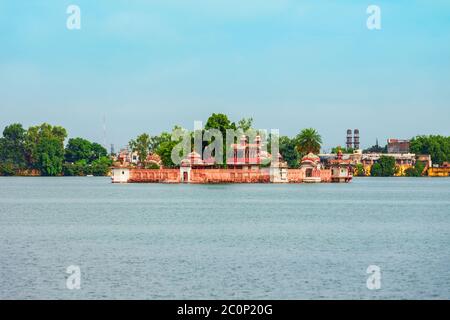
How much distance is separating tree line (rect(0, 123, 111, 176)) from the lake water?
108 m

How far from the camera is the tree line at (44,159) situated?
16538 cm

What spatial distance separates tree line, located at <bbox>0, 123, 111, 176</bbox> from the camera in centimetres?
16538

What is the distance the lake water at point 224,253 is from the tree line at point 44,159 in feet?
355

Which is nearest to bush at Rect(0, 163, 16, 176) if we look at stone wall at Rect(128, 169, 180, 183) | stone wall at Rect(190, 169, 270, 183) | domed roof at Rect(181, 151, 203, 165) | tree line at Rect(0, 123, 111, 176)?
tree line at Rect(0, 123, 111, 176)

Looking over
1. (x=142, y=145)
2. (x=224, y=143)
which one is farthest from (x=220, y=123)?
(x=142, y=145)

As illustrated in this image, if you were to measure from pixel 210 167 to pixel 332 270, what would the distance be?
8607 centimetres

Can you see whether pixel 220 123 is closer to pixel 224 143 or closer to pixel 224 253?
pixel 224 143

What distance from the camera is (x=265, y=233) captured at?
4200 centimetres

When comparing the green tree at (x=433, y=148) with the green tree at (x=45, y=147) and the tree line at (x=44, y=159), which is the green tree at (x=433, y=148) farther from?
the green tree at (x=45, y=147)

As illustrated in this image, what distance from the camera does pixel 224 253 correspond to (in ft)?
111

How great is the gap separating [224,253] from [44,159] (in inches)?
5224

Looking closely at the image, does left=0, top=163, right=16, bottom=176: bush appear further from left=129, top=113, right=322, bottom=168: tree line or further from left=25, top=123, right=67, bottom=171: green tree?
left=129, top=113, right=322, bottom=168: tree line

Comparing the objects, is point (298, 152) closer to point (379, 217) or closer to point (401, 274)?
point (379, 217)
